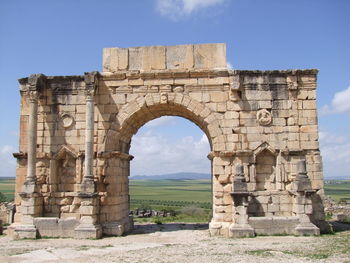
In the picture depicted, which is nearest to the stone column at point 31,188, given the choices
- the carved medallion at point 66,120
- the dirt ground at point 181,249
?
the dirt ground at point 181,249

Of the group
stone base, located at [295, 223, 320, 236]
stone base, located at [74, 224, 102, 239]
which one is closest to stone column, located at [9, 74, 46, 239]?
stone base, located at [74, 224, 102, 239]

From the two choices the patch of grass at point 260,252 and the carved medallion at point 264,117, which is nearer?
the patch of grass at point 260,252

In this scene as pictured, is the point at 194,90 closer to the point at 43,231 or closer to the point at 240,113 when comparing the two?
the point at 240,113

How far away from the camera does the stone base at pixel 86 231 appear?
11.0m

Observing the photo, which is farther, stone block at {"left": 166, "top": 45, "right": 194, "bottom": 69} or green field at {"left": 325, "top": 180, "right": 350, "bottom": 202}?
green field at {"left": 325, "top": 180, "right": 350, "bottom": 202}

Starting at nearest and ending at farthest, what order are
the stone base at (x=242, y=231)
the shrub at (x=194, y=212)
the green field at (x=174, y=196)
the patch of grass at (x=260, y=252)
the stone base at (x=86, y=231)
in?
the patch of grass at (x=260, y=252)
the stone base at (x=242, y=231)
the stone base at (x=86, y=231)
the shrub at (x=194, y=212)
the green field at (x=174, y=196)

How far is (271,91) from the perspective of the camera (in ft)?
39.7

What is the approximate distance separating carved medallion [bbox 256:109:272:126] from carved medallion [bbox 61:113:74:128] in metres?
5.98

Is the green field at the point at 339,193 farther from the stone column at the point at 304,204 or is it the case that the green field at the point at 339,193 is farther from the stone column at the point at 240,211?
the stone column at the point at 240,211

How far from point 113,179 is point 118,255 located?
3908 mm

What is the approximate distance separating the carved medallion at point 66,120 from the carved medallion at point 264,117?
19.6ft

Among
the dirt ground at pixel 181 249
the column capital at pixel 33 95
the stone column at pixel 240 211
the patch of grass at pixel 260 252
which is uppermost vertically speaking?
the column capital at pixel 33 95

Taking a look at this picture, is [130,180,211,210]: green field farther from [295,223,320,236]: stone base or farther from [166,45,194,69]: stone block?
[295,223,320,236]: stone base

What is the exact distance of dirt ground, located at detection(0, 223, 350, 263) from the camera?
7.98m
